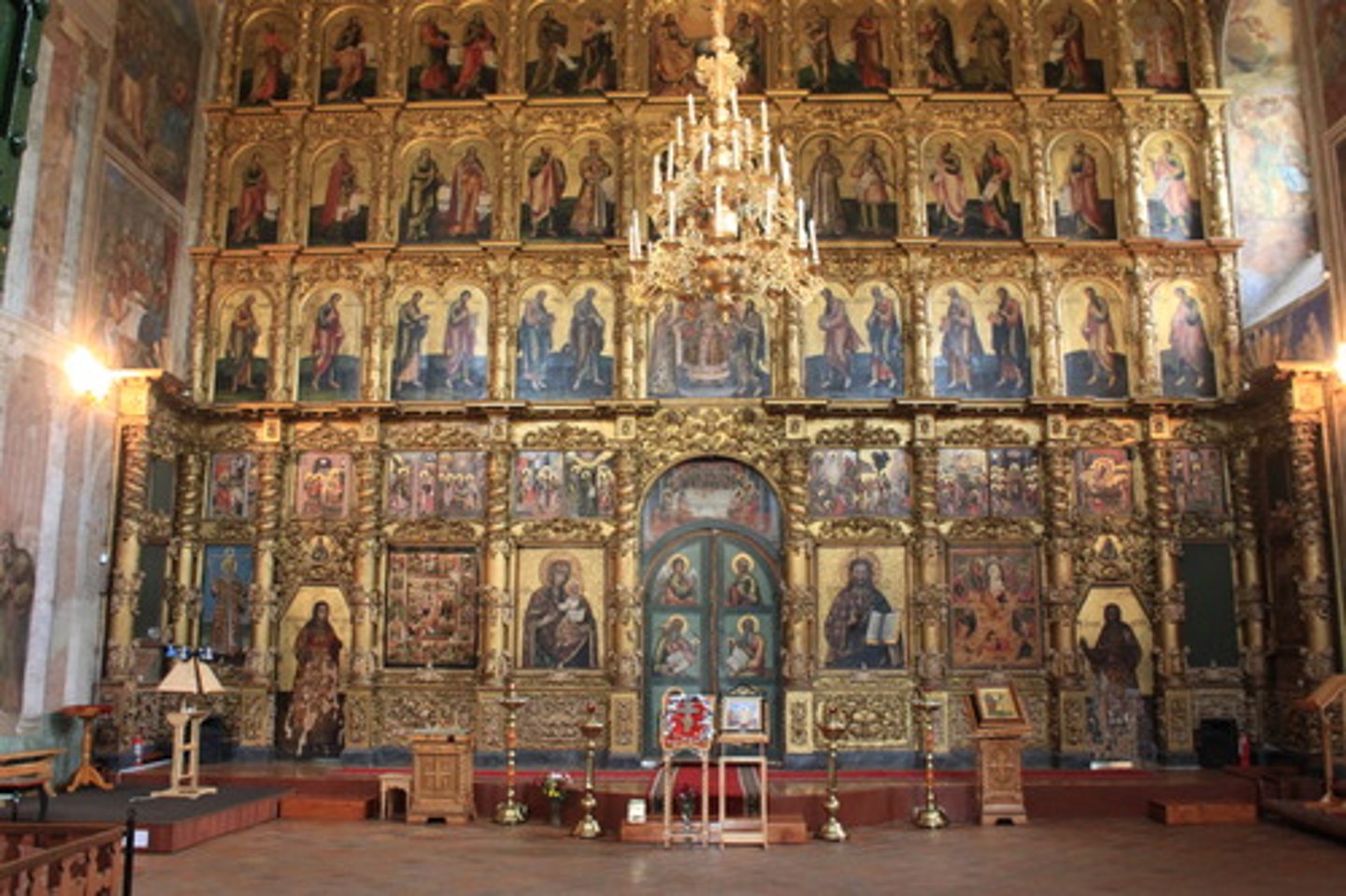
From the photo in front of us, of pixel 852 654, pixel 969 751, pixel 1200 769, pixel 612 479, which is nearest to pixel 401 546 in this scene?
pixel 612 479

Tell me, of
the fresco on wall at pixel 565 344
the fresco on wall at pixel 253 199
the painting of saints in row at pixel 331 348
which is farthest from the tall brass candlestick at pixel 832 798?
the fresco on wall at pixel 253 199

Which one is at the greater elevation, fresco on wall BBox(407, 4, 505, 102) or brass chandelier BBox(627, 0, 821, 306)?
fresco on wall BBox(407, 4, 505, 102)

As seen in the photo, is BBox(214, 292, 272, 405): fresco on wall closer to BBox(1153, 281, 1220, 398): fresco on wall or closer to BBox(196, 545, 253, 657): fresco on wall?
BBox(196, 545, 253, 657): fresco on wall

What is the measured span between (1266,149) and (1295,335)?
358 cm

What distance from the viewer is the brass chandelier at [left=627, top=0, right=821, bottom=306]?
1050 centimetres

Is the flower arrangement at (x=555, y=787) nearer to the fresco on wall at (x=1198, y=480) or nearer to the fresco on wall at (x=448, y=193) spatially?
the fresco on wall at (x=448, y=193)

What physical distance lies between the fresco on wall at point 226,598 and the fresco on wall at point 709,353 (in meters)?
6.83

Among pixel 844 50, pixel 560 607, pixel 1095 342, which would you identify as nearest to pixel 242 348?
pixel 560 607

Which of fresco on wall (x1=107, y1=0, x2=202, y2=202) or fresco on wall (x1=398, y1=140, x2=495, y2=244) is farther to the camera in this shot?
fresco on wall (x1=398, y1=140, x2=495, y2=244)

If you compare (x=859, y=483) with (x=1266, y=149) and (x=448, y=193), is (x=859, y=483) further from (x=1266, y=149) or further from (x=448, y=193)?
(x=1266, y=149)

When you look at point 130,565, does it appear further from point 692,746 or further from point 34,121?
point 692,746

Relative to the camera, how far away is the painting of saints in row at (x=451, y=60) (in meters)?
18.1

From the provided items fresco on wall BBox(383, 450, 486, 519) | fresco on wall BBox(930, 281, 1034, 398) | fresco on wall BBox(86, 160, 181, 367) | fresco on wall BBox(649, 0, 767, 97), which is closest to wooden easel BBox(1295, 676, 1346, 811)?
fresco on wall BBox(930, 281, 1034, 398)

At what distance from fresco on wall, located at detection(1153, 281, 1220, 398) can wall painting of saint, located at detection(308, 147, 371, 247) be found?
1251 centimetres
